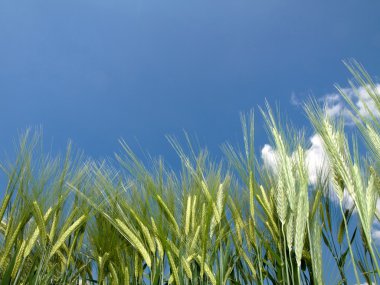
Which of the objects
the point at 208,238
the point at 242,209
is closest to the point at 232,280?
the point at 208,238

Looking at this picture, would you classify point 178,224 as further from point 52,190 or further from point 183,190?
point 52,190

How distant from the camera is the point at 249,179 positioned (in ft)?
7.69

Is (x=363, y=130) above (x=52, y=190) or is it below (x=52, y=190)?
below

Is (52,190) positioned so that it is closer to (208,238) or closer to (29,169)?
(29,169)

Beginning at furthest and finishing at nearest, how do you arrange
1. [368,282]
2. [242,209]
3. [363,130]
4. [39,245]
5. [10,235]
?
[242,209], [368,282], [39,245], [10,235], [363,130]

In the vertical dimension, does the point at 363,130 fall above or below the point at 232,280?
Result: above

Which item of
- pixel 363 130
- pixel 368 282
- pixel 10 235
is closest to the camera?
pixel 363 130

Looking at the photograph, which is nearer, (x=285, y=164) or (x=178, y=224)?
(x=285, y=164)

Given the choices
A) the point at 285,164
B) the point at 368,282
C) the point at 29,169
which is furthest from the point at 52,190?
the point at 368,282

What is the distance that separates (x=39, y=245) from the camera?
221 cm

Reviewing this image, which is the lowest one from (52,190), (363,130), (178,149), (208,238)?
(208,238)

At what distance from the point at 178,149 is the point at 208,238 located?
1.65 ft

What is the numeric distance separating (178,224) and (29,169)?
0.78m

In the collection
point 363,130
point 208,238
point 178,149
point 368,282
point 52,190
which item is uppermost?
point 178,149
